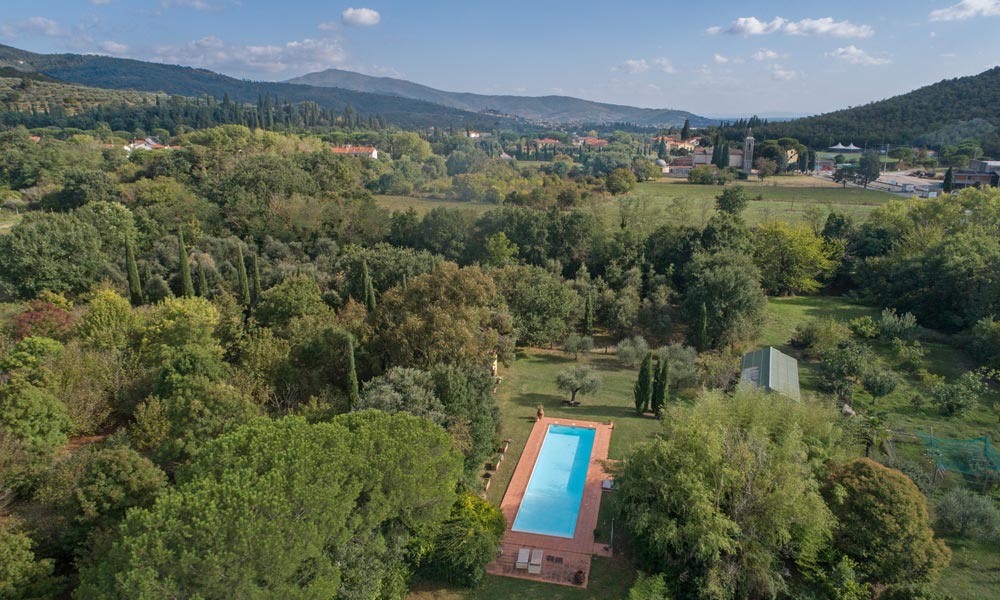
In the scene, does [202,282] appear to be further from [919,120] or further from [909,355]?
[919,120]

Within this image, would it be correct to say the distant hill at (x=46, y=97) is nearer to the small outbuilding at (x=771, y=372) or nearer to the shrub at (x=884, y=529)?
the small outbuilding at (x=771, y=372)

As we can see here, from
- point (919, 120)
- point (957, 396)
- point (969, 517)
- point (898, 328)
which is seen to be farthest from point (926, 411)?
point (919, 120)

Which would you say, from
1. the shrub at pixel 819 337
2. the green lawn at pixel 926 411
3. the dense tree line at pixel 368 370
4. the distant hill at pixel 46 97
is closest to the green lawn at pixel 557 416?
the dense tree line at pixel 368 370

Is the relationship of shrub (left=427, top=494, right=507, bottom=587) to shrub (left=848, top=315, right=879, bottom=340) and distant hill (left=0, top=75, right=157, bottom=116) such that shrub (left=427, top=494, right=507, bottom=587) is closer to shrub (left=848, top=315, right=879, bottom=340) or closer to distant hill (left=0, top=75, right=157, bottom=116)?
shrub (left=848, top=315, right=879, bottom=340)

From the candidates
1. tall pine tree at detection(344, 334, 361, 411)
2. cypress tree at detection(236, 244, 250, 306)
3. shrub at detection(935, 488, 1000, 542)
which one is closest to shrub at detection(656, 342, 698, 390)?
shrub at detection(935, 488, 1000, 542)

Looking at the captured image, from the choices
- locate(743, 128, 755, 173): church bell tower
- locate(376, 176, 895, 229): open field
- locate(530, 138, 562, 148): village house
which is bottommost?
locate(376, 176, 895, 229): open field

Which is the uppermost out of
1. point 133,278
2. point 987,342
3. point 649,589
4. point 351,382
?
point 987,342

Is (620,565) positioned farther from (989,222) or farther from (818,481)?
(989,222)
